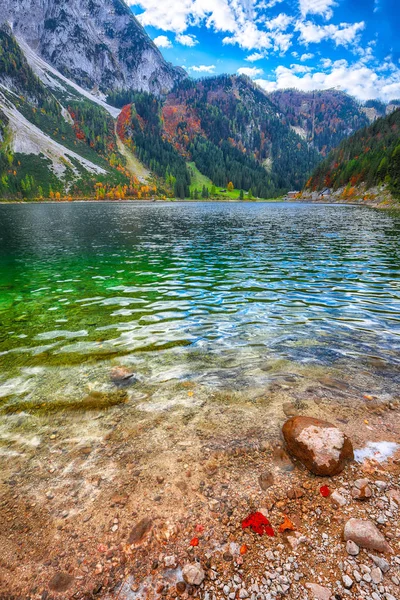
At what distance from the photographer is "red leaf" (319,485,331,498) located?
465 centimetres

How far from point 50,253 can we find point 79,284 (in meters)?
15.4

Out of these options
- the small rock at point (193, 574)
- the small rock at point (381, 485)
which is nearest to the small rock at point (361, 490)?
the small rock at point (381, 485)

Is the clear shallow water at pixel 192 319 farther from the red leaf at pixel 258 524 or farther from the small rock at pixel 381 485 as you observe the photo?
the red leaf at pixel 258 524

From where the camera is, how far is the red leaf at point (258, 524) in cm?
409

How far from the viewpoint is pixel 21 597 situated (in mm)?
3469

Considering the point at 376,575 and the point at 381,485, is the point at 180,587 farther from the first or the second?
the point at 381,485

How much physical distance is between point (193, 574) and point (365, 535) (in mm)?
2319

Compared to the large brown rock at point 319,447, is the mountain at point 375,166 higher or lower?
higher

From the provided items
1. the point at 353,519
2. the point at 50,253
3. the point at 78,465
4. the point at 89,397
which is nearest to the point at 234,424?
the point at 353,519

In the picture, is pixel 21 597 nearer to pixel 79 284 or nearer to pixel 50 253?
pixel 79 284

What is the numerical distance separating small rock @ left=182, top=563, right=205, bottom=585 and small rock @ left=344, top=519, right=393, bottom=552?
199 cm

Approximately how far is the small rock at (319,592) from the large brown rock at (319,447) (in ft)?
6.25

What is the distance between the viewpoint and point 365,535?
382 cm

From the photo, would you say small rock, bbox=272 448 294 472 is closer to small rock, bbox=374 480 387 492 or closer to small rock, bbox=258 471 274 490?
small rock, bbox=258 471 274 490
